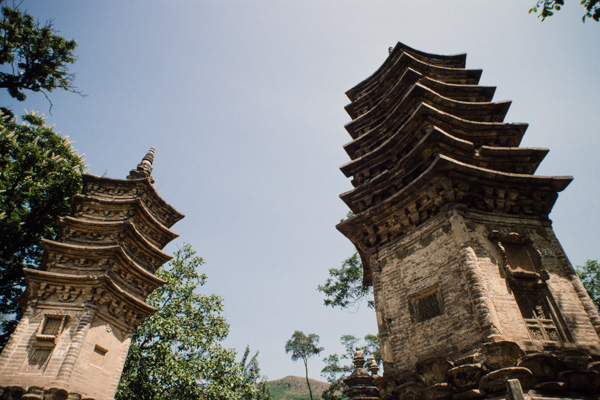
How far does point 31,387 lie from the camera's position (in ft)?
30.8

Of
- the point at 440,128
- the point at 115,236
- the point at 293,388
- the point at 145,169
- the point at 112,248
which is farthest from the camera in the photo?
the point at 293,388

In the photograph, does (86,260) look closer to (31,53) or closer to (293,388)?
(31,53)

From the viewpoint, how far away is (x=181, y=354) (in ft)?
61.9

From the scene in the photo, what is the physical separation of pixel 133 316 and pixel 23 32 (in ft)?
43.4

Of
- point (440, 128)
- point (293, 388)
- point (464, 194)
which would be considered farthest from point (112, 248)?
point (293, 388)

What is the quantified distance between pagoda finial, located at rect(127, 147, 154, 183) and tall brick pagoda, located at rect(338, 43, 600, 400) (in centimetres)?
1106

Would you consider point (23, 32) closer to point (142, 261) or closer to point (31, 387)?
point (142, 261)

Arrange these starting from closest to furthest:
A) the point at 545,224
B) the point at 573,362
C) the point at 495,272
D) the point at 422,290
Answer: the point at 573,362, the point at 495,272, the point at 422,290, the point at 545,224

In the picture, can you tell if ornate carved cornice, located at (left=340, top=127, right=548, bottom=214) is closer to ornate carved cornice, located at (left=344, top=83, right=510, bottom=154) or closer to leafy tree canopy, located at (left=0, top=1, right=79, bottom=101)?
ornate carved cornice, located at (left=344, top=83, right=510, bottom=154)

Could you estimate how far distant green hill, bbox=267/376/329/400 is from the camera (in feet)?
275

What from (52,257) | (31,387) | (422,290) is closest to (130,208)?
(52,257)

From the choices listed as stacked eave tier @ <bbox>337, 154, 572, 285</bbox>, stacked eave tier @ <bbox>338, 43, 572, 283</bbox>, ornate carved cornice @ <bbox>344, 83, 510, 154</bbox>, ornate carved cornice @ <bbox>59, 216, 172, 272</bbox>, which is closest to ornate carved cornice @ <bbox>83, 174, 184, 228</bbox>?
ornate carved cornice @ <bbox>59, 216, 172, 272</bbox>

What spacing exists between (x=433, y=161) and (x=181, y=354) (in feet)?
56.8

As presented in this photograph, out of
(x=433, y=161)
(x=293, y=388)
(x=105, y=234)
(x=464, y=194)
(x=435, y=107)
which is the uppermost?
(x=293, y=388)
